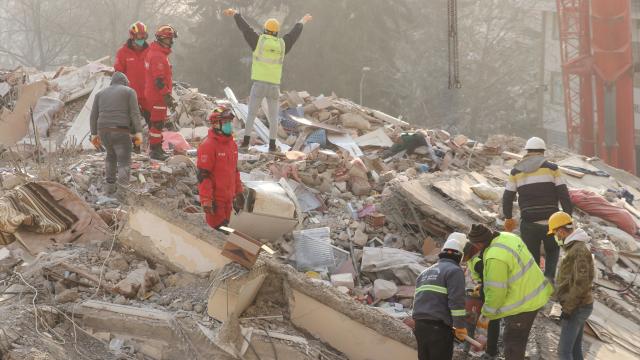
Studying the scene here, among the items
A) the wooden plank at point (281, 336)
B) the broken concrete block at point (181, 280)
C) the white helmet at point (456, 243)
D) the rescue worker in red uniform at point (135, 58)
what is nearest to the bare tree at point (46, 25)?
the rescue worker in red uniform at point (135, 58)

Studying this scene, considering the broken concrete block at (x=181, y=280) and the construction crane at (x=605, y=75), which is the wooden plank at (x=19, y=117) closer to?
the broken concrete block at (x=181, y=280)

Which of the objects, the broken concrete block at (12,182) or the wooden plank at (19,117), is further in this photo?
the wooden plank at (19,117)

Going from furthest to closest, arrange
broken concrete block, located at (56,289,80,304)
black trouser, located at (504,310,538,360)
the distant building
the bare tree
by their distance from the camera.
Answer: the distant building
the bare tree
broken concrete block, located at (56,289,80,304)
black trouser, located at (504,310,538,360)

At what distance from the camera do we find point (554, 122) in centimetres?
2959

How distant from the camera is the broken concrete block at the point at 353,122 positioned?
476 inches

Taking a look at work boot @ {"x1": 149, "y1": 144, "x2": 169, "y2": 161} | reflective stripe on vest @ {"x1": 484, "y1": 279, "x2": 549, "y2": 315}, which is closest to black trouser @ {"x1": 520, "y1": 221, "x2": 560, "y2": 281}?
reflective stripe on vest @ {"x1": 484, "y1": 279, "x2": 549, "y2": 315}

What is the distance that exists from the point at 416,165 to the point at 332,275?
3893 millimetres

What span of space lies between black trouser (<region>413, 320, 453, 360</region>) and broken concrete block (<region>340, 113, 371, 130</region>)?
7.14 m

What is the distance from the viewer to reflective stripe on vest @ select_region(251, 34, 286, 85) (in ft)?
31.2

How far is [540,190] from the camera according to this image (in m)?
6.84

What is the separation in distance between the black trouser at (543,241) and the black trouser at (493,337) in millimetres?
1393

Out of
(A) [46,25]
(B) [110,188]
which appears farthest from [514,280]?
(A) [46,25]

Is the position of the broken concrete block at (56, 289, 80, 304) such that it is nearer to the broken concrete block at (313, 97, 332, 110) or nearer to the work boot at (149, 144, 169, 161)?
the work boot at (149, 144, 169, 161)

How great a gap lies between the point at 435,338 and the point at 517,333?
0.76 meters
